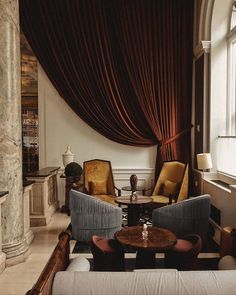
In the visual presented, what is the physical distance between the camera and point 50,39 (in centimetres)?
571

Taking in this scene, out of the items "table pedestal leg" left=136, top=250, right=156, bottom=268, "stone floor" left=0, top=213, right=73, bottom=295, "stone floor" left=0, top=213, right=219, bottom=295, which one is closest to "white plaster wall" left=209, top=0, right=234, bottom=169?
"stone floor" left=0, top=213, right=219, bottom=295

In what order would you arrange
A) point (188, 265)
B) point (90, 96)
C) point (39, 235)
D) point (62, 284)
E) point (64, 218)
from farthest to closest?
point (90, 96) → point (64, 218) → point (39, 235) → point (188, 265) → point (62, 284)

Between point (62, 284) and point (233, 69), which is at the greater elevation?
point (233, 69)

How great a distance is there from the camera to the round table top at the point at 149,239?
9.09ft

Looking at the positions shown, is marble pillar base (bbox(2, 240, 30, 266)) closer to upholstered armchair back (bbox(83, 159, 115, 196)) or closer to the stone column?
the stone column

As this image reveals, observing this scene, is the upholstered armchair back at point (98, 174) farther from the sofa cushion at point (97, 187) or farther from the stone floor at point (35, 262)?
the stone floor at point (35, 262)

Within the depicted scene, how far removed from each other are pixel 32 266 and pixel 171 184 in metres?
2.67

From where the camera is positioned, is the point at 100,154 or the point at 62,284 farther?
the point at 100,154

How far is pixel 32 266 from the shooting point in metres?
3.51

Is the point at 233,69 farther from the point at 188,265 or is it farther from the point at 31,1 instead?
the point at 31,1

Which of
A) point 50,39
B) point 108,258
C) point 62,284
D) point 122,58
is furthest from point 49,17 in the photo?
point 62,284

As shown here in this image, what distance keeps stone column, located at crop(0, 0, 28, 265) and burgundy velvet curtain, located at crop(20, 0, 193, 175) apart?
7.14 feet

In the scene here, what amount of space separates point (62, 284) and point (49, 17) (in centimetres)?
511

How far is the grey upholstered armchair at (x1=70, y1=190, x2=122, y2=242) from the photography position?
3988 mm
